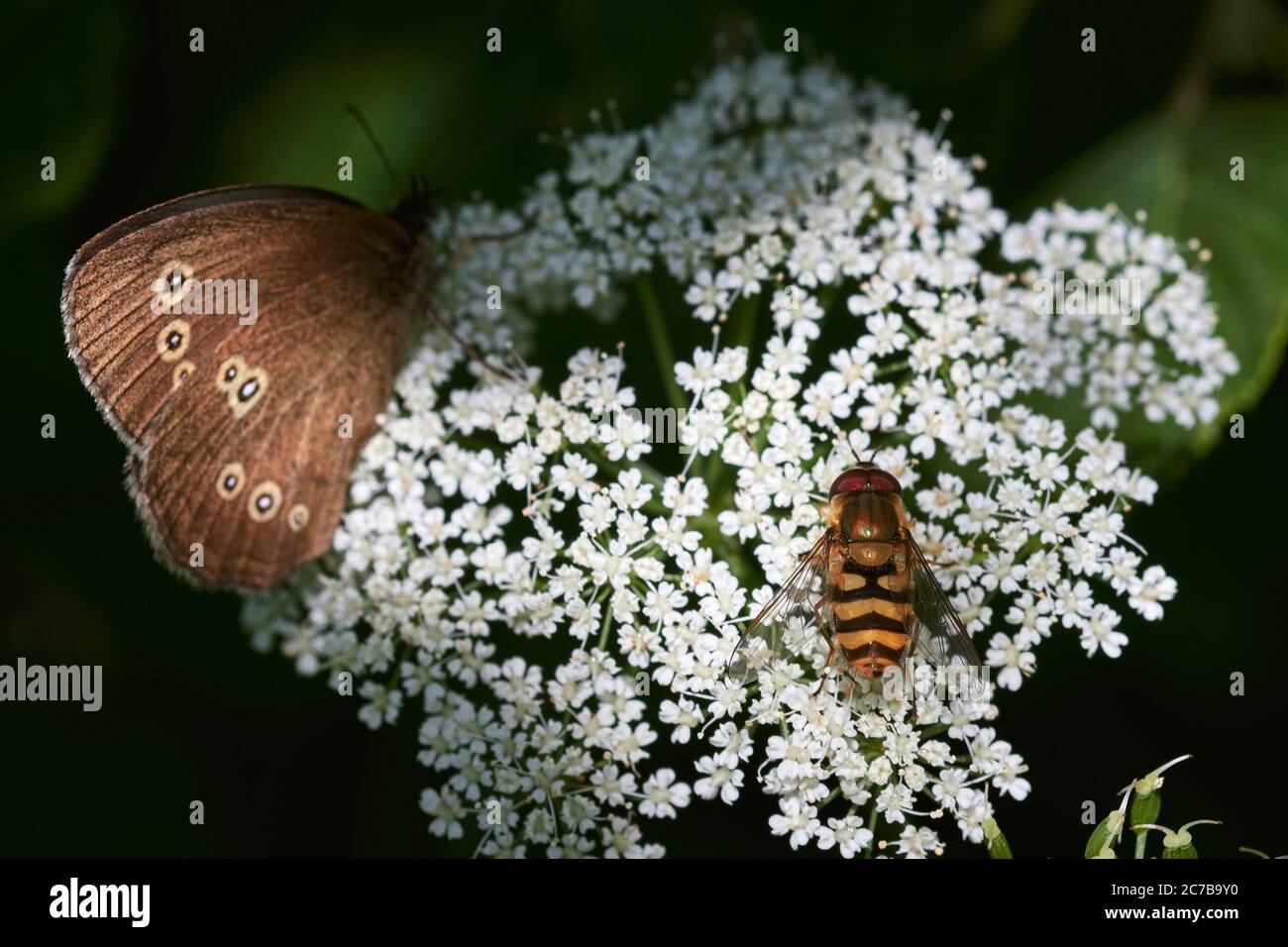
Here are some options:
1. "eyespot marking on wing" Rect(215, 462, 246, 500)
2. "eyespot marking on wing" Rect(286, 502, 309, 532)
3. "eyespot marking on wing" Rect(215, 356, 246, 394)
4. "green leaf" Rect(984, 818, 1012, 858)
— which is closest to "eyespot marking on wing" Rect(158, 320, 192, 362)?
"eyespot marking on wing" Rect(215, 356, 246, 394)

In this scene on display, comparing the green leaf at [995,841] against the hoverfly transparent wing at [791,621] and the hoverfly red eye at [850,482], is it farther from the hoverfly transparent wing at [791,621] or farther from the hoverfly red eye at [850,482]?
the hoverfly red eye at [850,482]

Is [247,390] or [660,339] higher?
[660,339]

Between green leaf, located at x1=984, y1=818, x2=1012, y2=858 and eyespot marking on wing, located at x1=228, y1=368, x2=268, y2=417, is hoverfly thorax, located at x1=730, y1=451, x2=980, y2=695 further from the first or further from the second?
eyespot marking on wing, located at x1=228, y1=368, x2=268, y2=417

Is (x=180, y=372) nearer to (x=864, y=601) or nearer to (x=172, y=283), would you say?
(x=172, y=283)

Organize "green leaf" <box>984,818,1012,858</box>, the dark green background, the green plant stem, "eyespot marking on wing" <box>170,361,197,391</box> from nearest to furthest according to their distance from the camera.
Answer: "green leaf" <box>984,818,1012,858</box> → the green plant stem → "eyespot marking on wing" <box>170,361,197,391</box> → the dark green background

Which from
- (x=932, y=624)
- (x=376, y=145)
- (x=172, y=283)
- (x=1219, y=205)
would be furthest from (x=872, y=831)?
(x=376, y=145)

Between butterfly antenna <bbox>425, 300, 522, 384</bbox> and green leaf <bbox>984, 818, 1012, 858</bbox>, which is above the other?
butterfly antenna <bbox>425, 300, 522, 384</bbox>

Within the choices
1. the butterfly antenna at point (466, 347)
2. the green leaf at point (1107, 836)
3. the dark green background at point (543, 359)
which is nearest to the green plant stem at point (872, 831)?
the green leaf at point (1107, 836)
